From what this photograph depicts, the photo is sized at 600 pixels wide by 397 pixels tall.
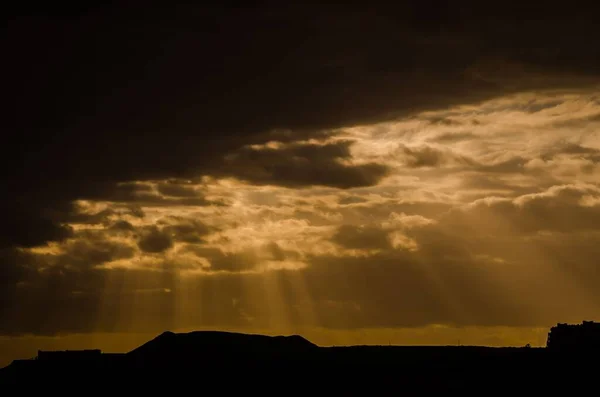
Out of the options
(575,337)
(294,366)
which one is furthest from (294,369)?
(575,337)

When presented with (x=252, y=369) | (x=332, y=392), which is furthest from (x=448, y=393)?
(x=252, y=369)

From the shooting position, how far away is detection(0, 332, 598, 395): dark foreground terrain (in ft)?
396

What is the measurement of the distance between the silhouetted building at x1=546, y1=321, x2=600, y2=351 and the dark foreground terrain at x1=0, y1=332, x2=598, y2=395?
12.0ft

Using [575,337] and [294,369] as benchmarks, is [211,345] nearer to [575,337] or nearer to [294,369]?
[294,369]

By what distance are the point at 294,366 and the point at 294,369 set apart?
2.39ft

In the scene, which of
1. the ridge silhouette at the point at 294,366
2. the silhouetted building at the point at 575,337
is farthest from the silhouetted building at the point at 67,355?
the silhouetted building at the point at 575,337

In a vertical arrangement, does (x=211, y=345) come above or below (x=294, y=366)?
above

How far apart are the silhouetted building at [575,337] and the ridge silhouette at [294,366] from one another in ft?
6.85

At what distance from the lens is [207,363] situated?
127062 millimetres

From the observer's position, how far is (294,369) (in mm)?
126438

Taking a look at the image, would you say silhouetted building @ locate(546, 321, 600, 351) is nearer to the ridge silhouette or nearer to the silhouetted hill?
the ridge silhouette

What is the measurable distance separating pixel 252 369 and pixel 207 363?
5.38m

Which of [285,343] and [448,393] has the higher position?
[285,343]

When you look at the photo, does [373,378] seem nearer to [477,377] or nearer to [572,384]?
[477,377]
